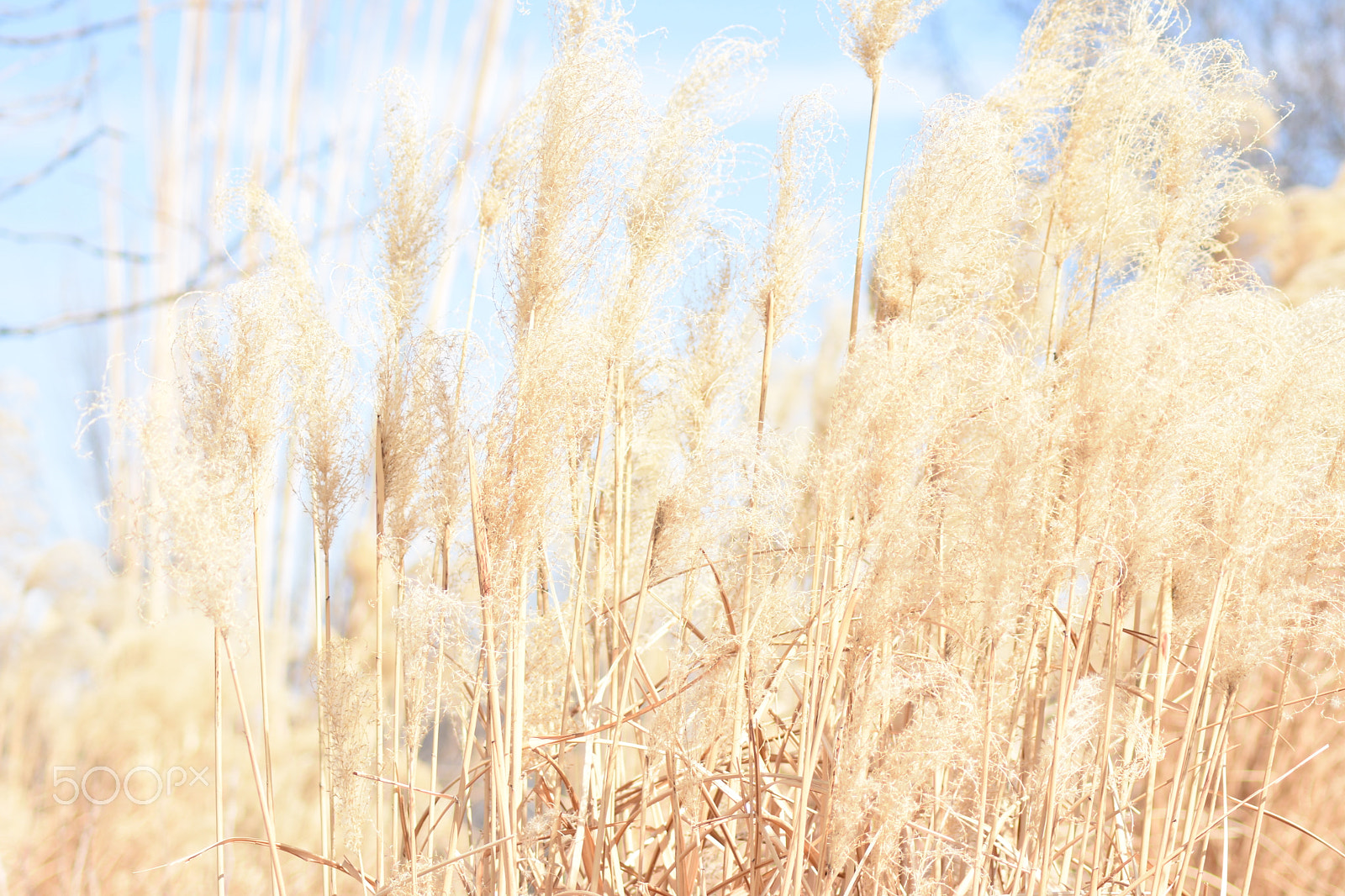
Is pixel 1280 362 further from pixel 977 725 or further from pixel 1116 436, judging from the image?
pixel 977 725

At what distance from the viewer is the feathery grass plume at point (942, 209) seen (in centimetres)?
97

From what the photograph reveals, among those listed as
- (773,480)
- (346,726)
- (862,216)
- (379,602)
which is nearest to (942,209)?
(862,216)

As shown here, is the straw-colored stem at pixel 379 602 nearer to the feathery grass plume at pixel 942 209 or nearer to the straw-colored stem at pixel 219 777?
the straw-colored stem at pixel 219 777

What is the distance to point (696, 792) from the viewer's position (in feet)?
3.37

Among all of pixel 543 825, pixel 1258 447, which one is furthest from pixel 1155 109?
pixel 543 825

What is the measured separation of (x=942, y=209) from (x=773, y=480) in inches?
12.7

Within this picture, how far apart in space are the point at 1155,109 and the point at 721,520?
0.81 m

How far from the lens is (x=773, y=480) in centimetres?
97

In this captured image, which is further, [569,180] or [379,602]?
[379,602]

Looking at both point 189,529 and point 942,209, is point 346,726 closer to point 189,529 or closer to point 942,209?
point 189,529

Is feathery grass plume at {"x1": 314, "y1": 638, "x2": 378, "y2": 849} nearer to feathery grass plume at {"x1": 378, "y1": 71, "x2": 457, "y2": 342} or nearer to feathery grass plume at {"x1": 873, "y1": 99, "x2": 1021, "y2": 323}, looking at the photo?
feathery grass plume at {"x1": 378, "y1": 71, "x2": 457, "y2": 342}

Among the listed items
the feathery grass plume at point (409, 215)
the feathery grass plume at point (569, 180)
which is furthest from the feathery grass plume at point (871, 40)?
the feathery grass plume at point (409, 215)

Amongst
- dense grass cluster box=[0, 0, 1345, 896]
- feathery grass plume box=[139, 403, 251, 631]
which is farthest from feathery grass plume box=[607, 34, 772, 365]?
feathery grass plume box=[139, 403, 251, 631]

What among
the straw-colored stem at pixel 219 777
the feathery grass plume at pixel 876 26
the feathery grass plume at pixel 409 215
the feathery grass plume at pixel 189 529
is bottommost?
the straw-colored stem at pixel 219 777
